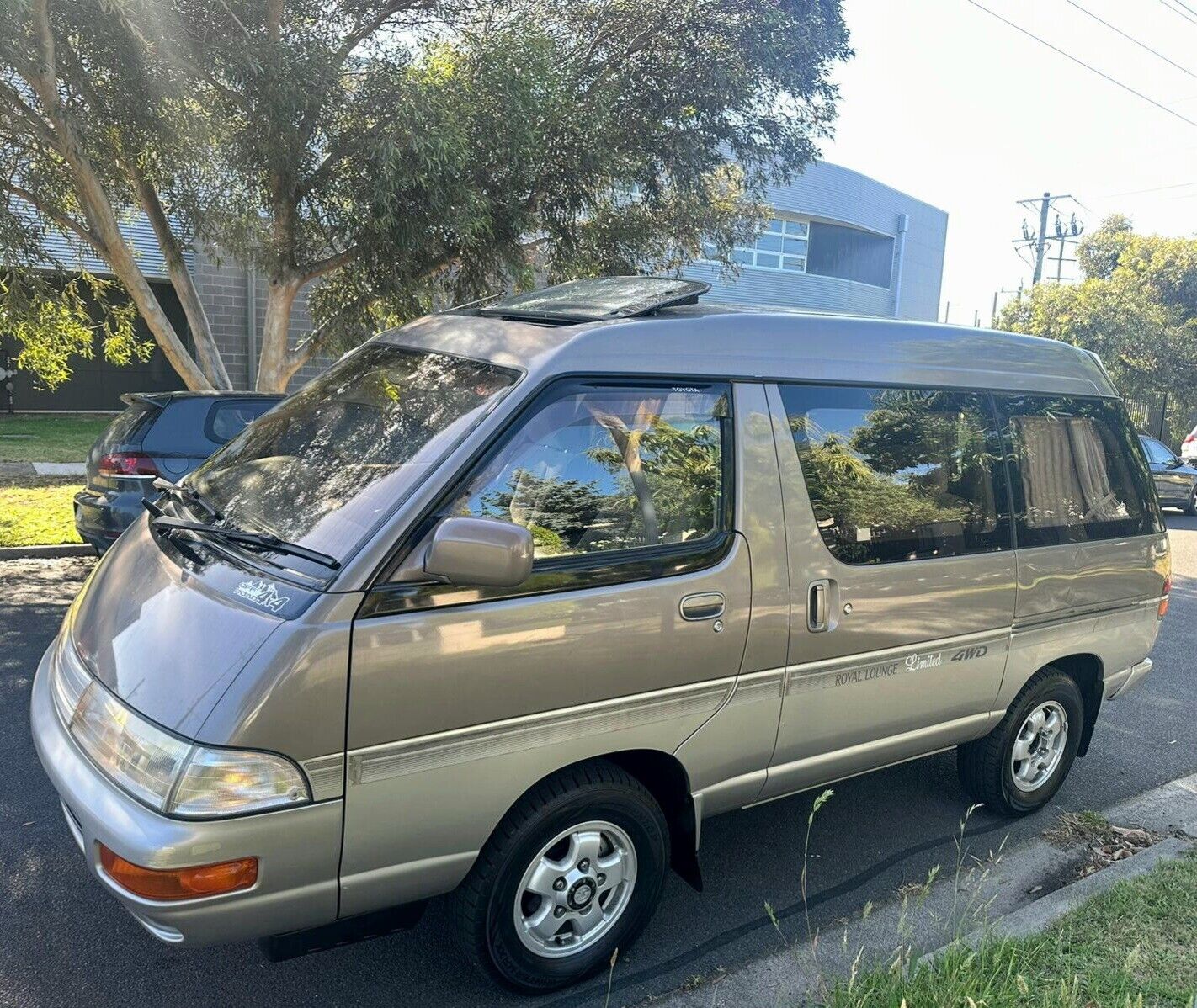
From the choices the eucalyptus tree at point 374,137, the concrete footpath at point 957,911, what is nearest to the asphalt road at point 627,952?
the concrete footpath at point 957,911

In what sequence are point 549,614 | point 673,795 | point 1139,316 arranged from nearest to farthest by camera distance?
point 549,614, point 673,795, point 1139,316

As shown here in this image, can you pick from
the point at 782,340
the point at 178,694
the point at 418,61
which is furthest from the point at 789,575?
the point at 418,61

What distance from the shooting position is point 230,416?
7.91 m

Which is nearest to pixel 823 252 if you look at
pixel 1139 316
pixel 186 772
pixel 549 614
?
pixel 1139 316

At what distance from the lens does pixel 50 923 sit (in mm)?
3316

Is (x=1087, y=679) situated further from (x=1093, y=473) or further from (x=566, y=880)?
(x=566, y=880)

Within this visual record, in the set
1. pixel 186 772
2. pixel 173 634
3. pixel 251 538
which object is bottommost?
pixel 186 772

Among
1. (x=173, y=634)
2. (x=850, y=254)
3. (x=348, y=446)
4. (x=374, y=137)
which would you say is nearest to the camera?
(x=173, y=634)

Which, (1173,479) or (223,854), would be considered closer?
(223,854)

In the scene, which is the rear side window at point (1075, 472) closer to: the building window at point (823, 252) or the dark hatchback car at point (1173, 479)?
the dark hatchback car at point (1173, 479)

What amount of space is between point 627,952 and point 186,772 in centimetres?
172

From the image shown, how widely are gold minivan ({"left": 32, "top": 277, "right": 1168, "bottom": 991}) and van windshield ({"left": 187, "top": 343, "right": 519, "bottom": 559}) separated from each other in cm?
2

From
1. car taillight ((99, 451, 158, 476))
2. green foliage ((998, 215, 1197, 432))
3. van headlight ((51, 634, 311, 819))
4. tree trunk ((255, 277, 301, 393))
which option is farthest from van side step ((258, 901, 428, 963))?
green foliage ((998, 215, 1197, 432))

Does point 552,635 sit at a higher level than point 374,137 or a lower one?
lower
